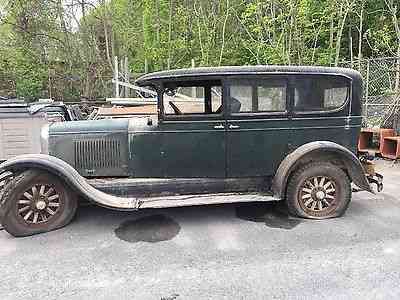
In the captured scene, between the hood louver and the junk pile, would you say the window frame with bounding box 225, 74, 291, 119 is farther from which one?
the junk pile

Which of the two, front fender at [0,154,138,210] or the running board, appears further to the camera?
the running board

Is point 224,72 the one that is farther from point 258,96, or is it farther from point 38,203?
point 38,203

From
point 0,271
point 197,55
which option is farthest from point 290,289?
point 197,55

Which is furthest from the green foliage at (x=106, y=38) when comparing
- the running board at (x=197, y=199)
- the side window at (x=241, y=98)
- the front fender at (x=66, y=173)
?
the front fender at (x=66, y=173)

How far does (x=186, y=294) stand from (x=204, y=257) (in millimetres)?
685

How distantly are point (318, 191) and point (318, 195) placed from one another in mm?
47

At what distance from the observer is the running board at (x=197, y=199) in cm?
435

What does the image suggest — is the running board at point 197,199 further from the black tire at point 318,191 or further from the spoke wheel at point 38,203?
the spoke wheel at point 38,203

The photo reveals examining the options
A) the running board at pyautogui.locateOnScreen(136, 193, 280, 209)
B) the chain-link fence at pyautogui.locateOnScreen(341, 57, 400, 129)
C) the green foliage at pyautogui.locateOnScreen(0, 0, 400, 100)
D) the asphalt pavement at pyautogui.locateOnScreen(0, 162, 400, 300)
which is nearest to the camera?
the asphalt pavement at pyautogui.locateOnScreen(0, 162, 400, 300)

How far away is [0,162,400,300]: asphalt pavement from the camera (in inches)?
120

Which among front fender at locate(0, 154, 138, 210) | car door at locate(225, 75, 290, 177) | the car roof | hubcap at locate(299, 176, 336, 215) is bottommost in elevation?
hubcap at locate(299, 176, 336, 215)

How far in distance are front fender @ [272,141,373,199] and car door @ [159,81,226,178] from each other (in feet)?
2.18

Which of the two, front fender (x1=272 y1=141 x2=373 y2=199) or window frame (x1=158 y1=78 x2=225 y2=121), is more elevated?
window frame (x1=158 y1=78 x2=225 y2=121)

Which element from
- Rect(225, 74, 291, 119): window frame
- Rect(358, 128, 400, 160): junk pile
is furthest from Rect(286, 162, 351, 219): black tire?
Rect(358, 128, 400, 160): junk pile
